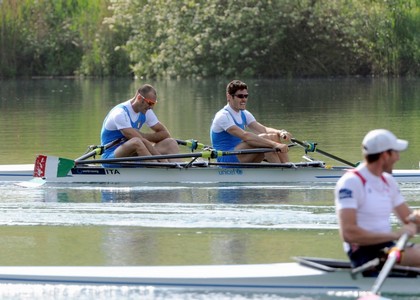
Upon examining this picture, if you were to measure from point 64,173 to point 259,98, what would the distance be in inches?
902

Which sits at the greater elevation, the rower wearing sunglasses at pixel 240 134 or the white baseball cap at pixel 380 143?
the white baseball cap at pixel 380 143

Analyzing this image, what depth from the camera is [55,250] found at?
971 centimetres

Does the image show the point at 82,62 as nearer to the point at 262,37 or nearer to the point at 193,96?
the point at 262,37

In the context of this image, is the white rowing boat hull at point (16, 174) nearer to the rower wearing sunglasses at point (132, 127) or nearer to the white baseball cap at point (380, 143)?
the rower wearing sunglasses at point (132, 127)

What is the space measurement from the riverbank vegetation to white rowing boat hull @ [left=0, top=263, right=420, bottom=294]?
43001 millimetres

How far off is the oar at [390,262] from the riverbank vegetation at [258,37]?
43.6 meters

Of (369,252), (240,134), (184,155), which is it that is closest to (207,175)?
(184,155)

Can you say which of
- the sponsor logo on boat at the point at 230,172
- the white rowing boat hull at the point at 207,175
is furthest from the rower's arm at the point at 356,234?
the sponsor logo on boat at the point at 230,172

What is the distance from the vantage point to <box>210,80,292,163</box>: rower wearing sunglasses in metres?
13.5

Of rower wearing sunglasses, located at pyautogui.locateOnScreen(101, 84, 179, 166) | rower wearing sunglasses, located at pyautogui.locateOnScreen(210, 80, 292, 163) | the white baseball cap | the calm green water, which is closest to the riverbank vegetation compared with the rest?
the calm green water

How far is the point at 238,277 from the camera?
7.76m

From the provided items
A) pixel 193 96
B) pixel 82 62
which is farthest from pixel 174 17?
pixel 193 96

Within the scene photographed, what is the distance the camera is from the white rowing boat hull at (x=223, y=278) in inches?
296

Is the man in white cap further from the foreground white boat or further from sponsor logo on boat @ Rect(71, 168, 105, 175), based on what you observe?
sponsor logo on boat @ Rect(71, 168, 105, 175)
